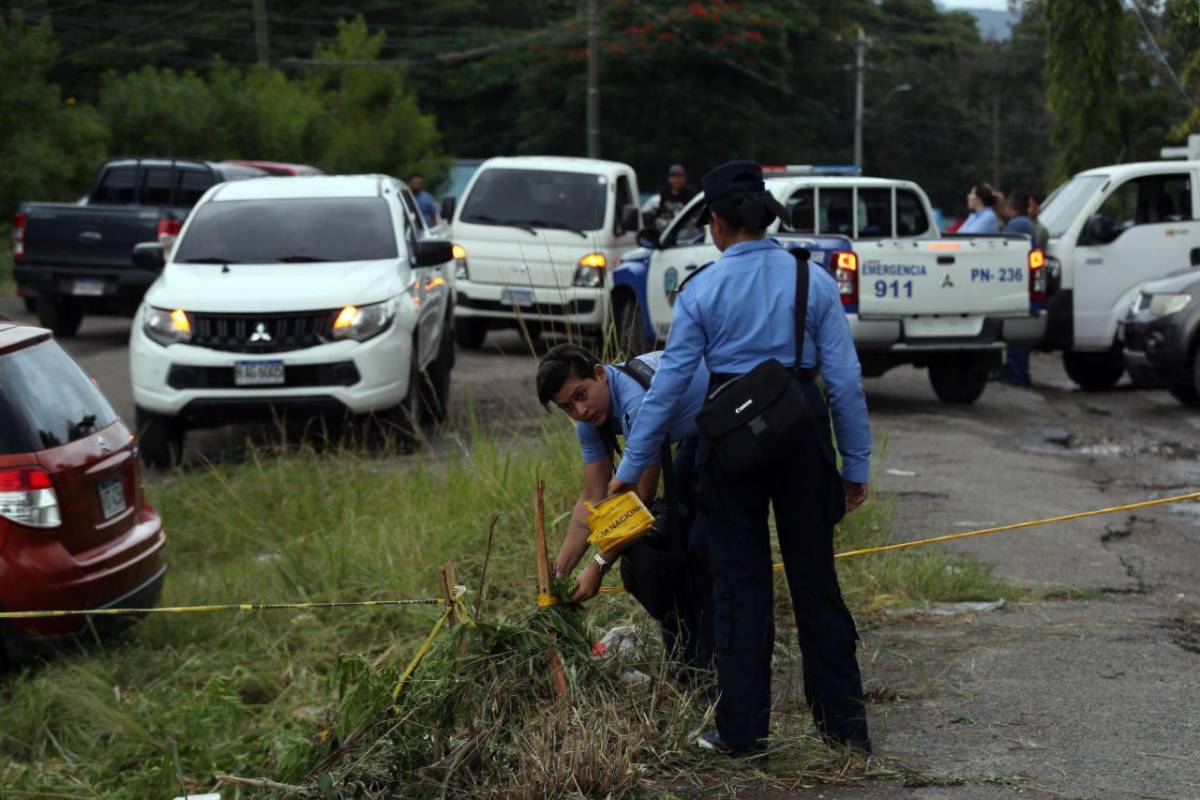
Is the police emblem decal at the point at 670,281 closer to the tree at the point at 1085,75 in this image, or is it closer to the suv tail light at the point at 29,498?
the suv tail light at the point at 29,498

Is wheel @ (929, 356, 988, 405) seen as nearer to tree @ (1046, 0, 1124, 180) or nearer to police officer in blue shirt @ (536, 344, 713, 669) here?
police officer in blue shirt @ (536, 344, 713, 669)

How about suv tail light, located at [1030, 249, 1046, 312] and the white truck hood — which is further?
suv tail light, located at [1030, 249, 1046, 312]

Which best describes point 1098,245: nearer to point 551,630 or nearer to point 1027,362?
point 1027,362

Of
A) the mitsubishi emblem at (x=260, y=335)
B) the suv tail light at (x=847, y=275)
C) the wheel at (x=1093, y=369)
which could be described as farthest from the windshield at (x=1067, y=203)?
the mitsubishi emblem at (x=260, y=335)

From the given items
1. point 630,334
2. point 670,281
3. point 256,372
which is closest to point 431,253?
point 256,372

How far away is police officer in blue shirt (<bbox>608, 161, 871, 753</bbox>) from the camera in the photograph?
490cm

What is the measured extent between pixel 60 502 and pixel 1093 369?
1195 centimetres

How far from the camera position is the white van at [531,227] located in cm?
1698

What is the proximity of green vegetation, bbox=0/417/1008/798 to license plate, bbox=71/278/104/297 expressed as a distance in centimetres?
771

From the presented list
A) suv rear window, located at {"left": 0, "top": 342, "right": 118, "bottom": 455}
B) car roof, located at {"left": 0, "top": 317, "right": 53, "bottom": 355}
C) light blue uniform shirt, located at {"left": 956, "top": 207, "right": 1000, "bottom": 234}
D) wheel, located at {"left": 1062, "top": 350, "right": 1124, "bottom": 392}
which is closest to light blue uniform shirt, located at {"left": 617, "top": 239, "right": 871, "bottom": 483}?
suv rear window, located at {"left": 0, "top": 342, "right": 118, "bottom": 455}

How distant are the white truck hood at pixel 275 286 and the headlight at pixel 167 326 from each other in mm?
52

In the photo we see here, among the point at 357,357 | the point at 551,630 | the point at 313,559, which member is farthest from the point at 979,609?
the point at 357,357

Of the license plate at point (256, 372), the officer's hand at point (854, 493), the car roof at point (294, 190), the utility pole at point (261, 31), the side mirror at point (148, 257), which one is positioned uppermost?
the utility pole at point (261, 31)

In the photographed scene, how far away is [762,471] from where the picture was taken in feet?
15.9
